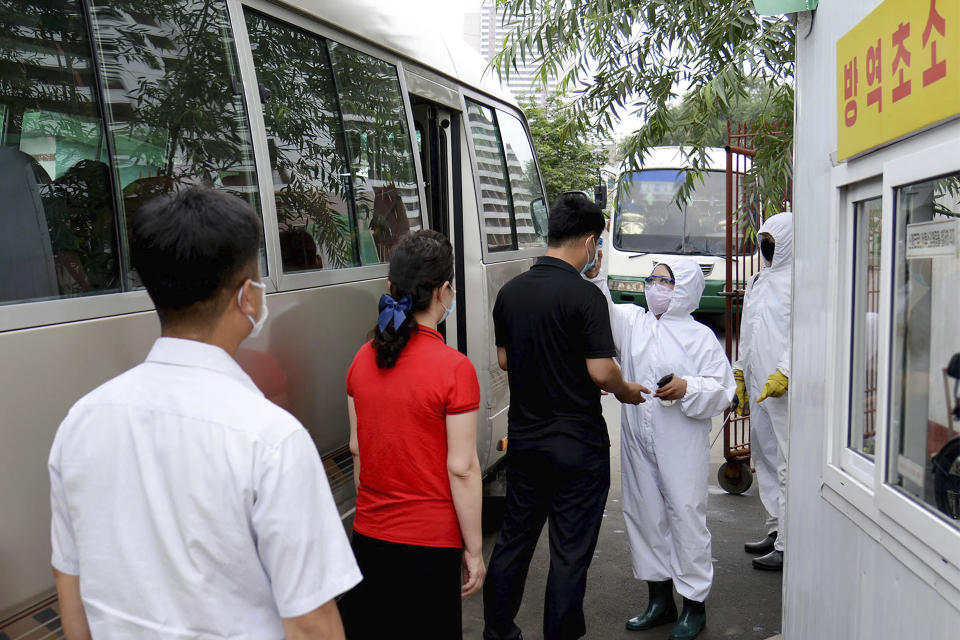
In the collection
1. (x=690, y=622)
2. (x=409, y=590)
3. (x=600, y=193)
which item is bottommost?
(x=690, y=622)

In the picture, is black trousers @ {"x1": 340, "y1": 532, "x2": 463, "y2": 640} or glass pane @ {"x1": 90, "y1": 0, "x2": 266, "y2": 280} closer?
glass pane @ {"x1": 90, "y1": 0, "x2": 266, "y2": 280}

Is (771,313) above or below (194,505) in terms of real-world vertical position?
below

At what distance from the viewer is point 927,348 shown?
236 cm

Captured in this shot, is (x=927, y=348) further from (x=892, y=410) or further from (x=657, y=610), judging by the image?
(x=657, y=610)

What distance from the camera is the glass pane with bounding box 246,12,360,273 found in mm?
3465

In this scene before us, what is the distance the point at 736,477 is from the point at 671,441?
2.55 meters

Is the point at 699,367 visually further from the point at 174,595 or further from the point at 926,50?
the point at 174,595

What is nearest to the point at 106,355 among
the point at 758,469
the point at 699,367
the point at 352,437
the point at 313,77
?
the point at 352,437

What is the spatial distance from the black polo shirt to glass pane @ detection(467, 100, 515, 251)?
209cm

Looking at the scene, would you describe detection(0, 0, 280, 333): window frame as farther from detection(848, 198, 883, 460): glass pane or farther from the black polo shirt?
detection(848, 198, 883, 460): glass pane

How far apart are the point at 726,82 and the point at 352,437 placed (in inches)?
116

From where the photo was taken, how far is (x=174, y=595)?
5.06 ft

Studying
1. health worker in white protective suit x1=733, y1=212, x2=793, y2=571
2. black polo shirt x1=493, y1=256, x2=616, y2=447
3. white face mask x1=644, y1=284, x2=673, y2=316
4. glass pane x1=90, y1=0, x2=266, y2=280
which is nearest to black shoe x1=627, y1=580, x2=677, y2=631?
health worker in white protective suit x1=733, y1=212, x2=793, y2=571

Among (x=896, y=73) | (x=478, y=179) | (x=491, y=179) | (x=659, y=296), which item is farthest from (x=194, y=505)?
(x=491, y=179)
